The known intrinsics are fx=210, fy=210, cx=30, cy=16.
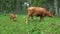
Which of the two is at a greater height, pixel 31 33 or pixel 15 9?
pixel 31 33

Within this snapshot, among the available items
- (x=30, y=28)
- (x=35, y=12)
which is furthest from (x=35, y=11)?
(x=30, y=28)

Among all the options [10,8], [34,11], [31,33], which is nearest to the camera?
[31,33]

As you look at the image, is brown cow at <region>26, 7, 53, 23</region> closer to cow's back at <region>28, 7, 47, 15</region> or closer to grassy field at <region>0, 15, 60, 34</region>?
cow's back at <region>28, 7, 47, 15</region>

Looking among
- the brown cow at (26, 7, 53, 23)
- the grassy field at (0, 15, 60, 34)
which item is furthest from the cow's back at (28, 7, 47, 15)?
the grassy field at (0, 15, 60, 34)

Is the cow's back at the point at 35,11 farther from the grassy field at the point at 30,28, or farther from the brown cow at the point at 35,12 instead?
the grassy field at the point at 30,28

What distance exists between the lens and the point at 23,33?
33.5 ft

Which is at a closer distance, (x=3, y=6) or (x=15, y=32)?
(x=15, y=32)

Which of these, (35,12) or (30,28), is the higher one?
(30,28)

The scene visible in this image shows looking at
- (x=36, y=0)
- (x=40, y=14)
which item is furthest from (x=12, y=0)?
(x=40, y=14)

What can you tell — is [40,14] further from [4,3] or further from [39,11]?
[4,3]

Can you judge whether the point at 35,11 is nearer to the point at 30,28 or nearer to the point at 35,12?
the point at 35,12

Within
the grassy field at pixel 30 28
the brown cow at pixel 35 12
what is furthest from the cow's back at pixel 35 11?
the grassy field at pixel 30 28

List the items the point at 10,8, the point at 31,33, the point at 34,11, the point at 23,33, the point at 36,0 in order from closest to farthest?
the point at 31,33
the point at 23,33
the point at 34,11
the point at 36,0
the point at 10,8

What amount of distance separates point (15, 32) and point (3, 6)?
29723 mm
